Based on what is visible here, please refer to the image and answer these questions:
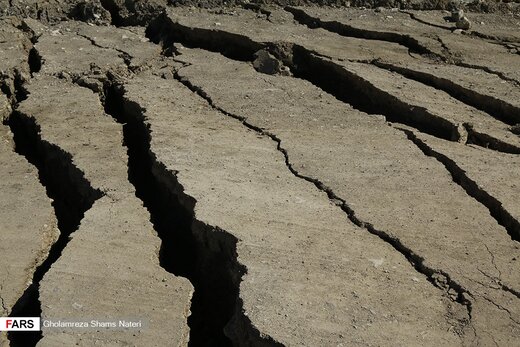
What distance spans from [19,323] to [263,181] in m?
1.37

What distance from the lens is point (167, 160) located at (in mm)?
4430

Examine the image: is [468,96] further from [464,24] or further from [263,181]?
[263,181]

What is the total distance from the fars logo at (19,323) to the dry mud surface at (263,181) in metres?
0.04

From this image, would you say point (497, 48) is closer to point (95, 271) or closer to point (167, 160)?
point (167, 160)

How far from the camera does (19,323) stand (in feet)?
10.7

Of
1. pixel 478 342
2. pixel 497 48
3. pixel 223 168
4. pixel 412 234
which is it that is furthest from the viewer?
pixel 497 48

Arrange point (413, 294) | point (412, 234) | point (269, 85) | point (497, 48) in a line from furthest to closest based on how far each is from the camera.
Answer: point (497, 48) < point (269, 85) < point (412, 234) < point (413, 294)

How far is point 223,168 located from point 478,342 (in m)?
1.67

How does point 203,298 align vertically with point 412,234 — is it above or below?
below

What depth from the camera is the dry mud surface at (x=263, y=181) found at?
321 cm

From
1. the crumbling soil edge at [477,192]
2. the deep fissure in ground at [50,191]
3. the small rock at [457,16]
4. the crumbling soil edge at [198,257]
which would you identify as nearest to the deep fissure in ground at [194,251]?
the crumbling soil edge at [198,257]

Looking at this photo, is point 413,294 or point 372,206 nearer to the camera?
point 413,294

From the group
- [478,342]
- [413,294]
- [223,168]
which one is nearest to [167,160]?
[223,168]

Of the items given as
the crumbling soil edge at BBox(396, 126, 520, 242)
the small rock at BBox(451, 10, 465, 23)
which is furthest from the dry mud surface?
the small rock at BBox(451, 10, 465, 23)
